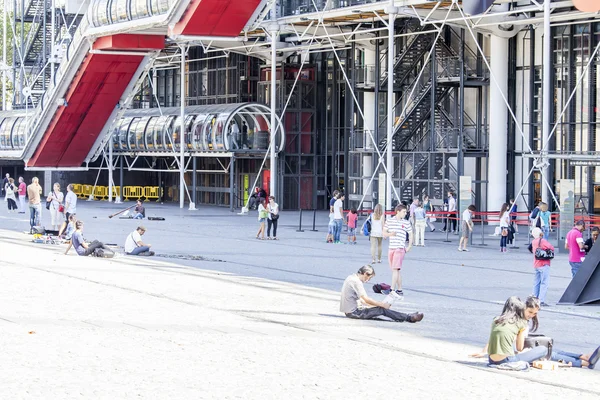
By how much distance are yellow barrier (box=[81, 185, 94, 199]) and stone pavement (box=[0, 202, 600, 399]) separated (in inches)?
1213

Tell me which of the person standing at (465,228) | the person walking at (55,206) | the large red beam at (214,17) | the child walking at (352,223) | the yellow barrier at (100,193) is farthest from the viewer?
the yellow barrier at (100,193)

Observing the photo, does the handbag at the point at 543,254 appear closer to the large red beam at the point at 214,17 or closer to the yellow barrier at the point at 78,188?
the large red beam at the point at 214,17

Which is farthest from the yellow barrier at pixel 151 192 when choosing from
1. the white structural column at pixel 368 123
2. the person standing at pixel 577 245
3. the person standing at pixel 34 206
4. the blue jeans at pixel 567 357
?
the blue jeans at pixel 567 357

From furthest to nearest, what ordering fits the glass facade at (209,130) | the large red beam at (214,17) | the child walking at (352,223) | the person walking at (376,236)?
1. the glass facade at (209,130)
2. the large red beam at (214,17)
3. the child walking at (352,223)
4. the person walking at (376,236)

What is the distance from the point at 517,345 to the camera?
1248 cm

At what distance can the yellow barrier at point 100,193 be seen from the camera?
55.6m

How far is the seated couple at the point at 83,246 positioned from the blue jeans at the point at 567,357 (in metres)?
14.0

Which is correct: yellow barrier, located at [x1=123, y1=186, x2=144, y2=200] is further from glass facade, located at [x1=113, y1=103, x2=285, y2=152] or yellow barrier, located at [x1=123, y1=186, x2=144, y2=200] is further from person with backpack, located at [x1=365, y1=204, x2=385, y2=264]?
person with backpack, located at [x1=365, y1=204, x2=385, y2=264]

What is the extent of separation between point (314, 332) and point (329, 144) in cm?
3394

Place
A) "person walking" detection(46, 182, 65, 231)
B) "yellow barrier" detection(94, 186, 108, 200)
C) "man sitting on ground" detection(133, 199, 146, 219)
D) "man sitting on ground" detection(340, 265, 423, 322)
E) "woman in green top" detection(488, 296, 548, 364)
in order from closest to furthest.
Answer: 1. "woman in green top" detection(488, 296, 548, 364)
2. "man sitting on ground" detection(340, 265, 423, 322)
3. "person walking" detection(46, 182, 65, 231)
4. "man sitting on ground" detection(133, 199, 146, 219)
5. "yellow barrier" detection(94, 186, 108, 200)

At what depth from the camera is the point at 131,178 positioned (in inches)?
2266

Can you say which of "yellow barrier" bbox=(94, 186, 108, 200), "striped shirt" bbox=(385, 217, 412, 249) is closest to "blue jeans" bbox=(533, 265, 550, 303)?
"striped shirt" bbox=(385, 217, 412, 249)

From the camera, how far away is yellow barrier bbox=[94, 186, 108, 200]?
55625mm

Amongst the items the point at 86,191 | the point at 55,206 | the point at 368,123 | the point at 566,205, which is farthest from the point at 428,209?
the point at 86,191
